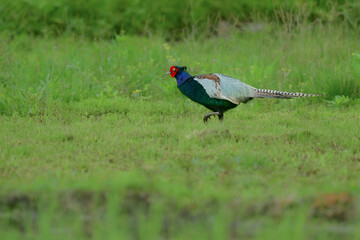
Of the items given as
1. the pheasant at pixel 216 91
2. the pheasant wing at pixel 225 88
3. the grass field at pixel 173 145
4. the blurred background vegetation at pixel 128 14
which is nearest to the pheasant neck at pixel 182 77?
the pheasant at pixel 216 91

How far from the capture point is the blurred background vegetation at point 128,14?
1241 cm

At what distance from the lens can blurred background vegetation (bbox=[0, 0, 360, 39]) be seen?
12414 millimetres

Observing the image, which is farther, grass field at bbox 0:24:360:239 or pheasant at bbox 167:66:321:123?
pheasant at bbox 167:66:321:123

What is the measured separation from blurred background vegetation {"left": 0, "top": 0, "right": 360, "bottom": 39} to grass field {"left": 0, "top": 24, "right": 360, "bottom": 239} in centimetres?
98

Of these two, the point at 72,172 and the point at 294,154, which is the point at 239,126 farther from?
the point at 72,172

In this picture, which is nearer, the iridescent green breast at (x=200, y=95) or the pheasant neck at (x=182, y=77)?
the iridescent green breast at (x=200, y=95)

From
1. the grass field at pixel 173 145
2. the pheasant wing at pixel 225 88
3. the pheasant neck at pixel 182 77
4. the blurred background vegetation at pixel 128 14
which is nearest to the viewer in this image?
the grass field at pixel 173 145

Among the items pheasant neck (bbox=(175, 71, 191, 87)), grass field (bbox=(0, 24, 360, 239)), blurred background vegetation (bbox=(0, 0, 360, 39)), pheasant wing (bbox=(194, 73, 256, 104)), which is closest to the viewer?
grass field (bbox=(0, 24, 360, 239))

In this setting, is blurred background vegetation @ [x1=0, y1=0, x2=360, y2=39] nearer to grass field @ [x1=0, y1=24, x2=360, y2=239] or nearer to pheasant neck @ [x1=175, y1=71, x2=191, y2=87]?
grass field @ [x1=0, y1=24, x2=360, y2=239]

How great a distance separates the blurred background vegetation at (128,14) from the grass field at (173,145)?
98 centimetres

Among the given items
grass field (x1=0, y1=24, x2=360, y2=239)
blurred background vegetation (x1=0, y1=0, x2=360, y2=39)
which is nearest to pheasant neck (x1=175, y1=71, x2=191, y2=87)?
grass field (x1=0, y1=24, x2=360, y2=239)

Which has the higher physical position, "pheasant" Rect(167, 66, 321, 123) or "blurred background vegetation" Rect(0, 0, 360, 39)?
"blurred background vegetation" Rect(0, 0, 360, 39)

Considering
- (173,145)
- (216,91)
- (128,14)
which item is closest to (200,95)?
(216,91)

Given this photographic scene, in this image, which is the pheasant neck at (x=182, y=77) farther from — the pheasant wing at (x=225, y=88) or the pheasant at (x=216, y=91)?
the pheasant wing at (x=225, y=88)
